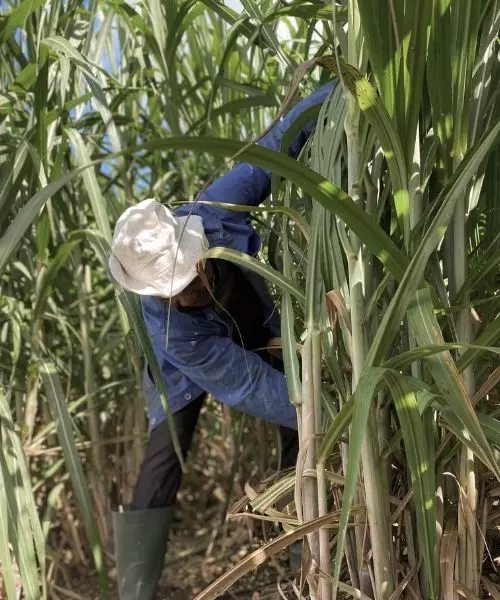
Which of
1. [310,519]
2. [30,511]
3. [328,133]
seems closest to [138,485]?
[30,511]

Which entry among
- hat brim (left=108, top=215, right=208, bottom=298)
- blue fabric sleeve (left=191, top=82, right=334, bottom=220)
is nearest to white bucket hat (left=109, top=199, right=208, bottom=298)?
hat brim (left=108, top=215, right=208, bottom=298)

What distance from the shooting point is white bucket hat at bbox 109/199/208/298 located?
88 centimetres

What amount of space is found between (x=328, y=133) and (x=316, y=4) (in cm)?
18

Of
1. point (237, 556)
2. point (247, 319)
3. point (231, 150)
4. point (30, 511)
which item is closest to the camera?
point (231, 150)

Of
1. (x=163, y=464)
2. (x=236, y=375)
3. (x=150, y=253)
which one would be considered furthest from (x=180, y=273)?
(x=163, y=464)

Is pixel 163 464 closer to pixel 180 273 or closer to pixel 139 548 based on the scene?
pixel 139 548

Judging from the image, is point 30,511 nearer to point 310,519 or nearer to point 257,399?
point 257,399

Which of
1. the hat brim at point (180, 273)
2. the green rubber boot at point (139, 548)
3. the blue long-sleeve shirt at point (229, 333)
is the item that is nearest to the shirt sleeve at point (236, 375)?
the blue long-sleeve shirt at point (229, 333)

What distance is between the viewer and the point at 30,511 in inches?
39.0

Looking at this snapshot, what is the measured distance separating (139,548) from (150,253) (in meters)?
0.54

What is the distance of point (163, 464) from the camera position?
120 centimetres

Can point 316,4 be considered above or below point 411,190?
above

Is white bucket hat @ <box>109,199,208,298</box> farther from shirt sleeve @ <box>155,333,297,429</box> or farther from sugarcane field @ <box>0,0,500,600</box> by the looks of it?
shirt sleeve @ <box>155,333,297,429</box>

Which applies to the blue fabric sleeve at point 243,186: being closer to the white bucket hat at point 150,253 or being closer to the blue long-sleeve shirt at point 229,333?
the blue long-sleeve shirt at point 229,333
